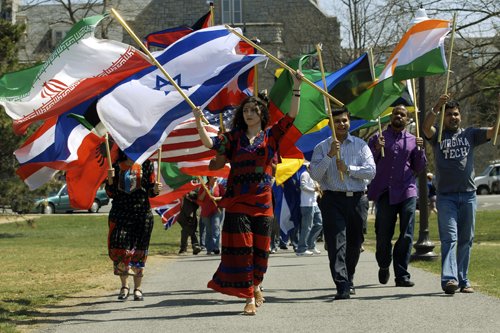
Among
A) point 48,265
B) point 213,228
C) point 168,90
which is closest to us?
point 168,90

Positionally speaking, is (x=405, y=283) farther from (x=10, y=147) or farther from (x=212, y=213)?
(x=10, y=147)

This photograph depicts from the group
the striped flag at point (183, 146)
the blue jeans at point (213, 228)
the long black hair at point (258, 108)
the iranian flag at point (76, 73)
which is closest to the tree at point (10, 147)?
the blue jeans at point (213, 228)

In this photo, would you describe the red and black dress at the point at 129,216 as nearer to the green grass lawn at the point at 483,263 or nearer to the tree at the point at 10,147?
the green grass lawn at the point at 483,263

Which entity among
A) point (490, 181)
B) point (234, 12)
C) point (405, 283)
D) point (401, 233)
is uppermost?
point (234, 12)

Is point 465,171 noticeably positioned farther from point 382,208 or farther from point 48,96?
point 48,96

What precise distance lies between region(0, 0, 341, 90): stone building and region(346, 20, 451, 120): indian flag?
17736 millimetres

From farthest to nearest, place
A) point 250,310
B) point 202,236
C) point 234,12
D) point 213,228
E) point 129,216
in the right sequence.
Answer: point 234,12, point 202,236, point 213,228, point 129,216, point 250,310

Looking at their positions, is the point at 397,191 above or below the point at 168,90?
below

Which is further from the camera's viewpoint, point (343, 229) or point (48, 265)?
point (48, 265)

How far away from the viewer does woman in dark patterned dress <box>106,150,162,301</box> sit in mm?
7883

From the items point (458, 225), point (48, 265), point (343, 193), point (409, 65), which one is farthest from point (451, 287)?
point (48, 265)

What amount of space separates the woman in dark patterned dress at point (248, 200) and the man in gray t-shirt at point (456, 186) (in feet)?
6.36

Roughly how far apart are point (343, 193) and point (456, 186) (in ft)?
4.12

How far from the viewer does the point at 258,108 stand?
684 cm
